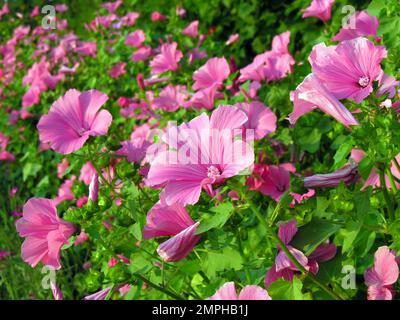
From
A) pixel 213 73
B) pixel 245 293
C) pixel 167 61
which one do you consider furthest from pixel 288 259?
pixel 167 61

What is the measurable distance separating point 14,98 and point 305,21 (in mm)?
1938

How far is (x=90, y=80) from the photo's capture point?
10.7 ft

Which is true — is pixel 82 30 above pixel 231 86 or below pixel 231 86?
above

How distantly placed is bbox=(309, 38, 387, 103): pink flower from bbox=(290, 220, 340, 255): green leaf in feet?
0.73

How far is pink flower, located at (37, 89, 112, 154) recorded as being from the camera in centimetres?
132

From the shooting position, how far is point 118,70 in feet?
10.9

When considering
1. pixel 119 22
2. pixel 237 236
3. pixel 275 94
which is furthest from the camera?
pixel 119 22

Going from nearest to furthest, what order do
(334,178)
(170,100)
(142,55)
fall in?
(334,178), (170,100), (142,55)

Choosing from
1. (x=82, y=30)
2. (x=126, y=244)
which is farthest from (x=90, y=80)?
(x=82, y=30)

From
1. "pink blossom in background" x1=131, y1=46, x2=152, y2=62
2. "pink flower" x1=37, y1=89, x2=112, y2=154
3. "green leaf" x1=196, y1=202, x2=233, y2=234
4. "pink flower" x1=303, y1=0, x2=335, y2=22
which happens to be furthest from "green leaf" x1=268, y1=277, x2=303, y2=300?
"pink blossom in background" x1=131, y1=46, x2=152, y2=62

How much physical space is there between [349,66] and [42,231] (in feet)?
2.16

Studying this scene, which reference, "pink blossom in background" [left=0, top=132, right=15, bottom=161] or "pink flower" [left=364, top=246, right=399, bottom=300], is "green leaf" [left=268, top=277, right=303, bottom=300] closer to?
"pink flower" [left=364, top=246, right=399, bottom=300]

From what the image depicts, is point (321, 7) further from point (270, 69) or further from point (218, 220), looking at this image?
point (218, 220)
